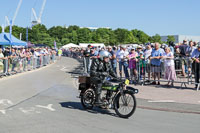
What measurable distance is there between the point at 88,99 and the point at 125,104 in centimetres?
125

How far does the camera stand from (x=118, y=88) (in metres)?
7.24

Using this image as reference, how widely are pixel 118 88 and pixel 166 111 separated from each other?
1812 mm

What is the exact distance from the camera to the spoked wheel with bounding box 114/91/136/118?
696 centimetres

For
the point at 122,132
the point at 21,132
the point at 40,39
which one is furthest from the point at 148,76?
the point at 40,39

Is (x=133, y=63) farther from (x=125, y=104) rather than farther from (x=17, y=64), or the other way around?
(x=17, y=64)

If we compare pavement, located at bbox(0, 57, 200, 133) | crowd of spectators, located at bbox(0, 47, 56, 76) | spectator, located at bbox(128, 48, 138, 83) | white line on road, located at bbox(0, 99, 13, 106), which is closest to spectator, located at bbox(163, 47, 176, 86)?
pavement, located at bbox(0, 57, 200, 133)

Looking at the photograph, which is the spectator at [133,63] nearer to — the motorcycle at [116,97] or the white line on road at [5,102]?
the motorcycle at [116,97]

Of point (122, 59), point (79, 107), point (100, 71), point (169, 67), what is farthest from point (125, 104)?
point (122, 59)

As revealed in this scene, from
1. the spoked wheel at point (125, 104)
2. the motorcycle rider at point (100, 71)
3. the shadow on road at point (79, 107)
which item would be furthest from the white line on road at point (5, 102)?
the spoked wheel at point (125, 104)

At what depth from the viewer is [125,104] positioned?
7148 millimetres

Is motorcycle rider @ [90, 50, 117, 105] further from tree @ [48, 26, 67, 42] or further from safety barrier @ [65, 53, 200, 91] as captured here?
tree @ [48, 26, 67, 42]

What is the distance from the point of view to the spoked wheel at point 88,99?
25.7 feet

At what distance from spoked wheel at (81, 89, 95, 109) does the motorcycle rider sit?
11.1 inches

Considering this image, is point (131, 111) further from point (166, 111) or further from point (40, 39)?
point (40, 39)
